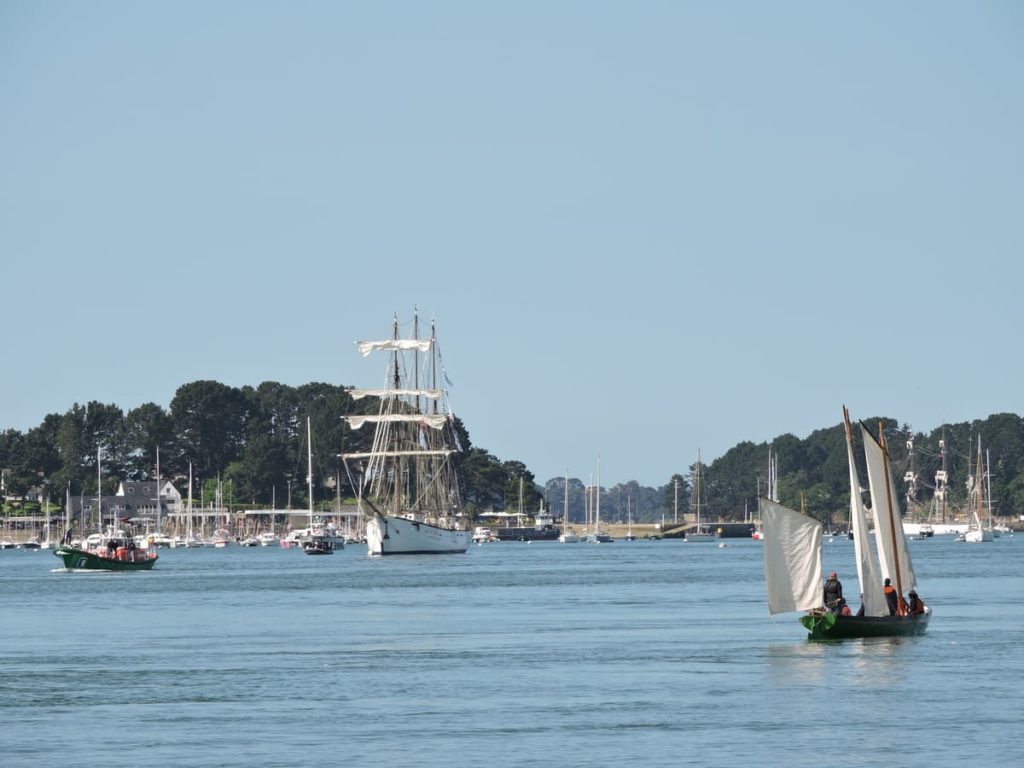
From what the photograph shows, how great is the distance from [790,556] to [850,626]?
3.59 meters

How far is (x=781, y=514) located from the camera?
72750 millimetres

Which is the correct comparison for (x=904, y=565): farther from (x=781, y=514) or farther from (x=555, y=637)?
(x=555, y=637)

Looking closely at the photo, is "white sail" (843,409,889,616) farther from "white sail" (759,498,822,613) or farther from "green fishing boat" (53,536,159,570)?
"green fishing boat" (53,536,159,570)

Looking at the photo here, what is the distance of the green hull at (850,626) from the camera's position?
7356cm

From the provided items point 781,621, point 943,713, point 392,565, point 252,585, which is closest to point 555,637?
point 781,621

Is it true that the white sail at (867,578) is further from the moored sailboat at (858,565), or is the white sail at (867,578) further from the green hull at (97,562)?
the green hull at (97,562)

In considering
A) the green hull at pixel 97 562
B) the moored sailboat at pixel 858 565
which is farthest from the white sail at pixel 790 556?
the green hull at pixel 97 562

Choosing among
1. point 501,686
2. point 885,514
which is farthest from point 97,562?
point 501,686

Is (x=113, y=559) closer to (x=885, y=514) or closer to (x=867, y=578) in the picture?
(x=885, y=514)

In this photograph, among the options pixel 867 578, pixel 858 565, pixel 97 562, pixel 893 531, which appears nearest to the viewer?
pixel 858 565

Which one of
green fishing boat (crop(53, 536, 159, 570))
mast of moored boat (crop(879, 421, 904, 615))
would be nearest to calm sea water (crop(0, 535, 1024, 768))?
mast of moored boat (crop(879, 421, 904, 615))

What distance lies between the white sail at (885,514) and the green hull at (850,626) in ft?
6.76

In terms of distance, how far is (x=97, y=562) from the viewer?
173500mm

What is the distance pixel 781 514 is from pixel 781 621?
1567cm
